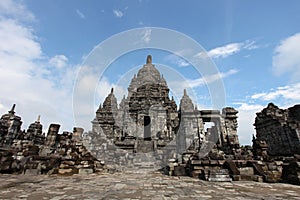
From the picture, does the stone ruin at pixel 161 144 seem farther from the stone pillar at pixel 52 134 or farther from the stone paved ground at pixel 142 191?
the stone paved ground at pixel 142 191

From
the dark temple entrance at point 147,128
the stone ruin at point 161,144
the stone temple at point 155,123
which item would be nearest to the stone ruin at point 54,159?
the stone ruin at point 161,144

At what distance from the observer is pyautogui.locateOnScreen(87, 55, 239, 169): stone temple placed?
15137 mm

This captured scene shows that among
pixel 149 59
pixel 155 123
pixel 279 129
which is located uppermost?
pixel 149 59

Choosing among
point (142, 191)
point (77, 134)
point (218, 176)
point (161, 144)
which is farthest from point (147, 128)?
point (142, 191)

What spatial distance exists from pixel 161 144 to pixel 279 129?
1355cm

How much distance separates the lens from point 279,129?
18234 millimetres

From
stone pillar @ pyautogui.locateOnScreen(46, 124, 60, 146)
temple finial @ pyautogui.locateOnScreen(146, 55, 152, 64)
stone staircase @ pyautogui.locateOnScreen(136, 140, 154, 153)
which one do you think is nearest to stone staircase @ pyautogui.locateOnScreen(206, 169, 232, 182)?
stone staircase @ pyautogui.locateOnScreen(136, 140, 154, 153)

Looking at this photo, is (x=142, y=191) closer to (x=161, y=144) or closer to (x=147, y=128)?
(x=161, y=144)

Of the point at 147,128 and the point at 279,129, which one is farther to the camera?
the point at 147,128

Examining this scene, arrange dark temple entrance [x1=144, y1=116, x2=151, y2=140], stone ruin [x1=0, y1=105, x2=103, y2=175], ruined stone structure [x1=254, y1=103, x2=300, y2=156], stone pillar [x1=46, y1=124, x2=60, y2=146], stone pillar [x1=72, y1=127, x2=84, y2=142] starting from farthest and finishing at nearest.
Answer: dark temple entrance [x1=144, y1=116, x2=151, y2=140]
ruined stone structure [x1=254, y1=103, x2=300, y2=156]
stone pillar [x1=46, y1=124, x2=60, y2=146]
stone pillar [x1=72, y1=127, x2=84, y2=142]
stone ruin [x1=0, y1=105, x2=103, y2=175]

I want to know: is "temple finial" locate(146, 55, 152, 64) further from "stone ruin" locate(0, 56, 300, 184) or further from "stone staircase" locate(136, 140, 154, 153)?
"stone staircase" locate(136, 140, 154, 153)

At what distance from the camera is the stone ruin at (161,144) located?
7648 millimetres

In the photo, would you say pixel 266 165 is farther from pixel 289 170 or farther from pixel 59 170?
pixel 59 170

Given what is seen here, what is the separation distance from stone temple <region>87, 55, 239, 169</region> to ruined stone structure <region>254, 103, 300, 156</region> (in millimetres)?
3983
